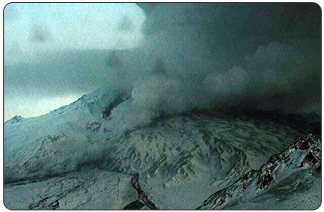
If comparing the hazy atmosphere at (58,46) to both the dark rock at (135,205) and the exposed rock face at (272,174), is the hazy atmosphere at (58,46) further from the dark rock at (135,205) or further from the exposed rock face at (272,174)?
the exposed rock face at (272,174)

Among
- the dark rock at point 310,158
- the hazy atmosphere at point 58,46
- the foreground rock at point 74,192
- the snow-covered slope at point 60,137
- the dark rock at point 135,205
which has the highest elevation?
the hazy atmosphere at point 58,46

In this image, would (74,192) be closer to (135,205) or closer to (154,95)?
(135,205)

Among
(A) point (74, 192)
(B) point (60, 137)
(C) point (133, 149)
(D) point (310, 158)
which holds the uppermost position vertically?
(B) point (60, 137)

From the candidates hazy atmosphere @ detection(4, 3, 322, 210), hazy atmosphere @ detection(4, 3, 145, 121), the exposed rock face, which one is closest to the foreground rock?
hazy atmosphere @ detection(4, 3, 322, 210)

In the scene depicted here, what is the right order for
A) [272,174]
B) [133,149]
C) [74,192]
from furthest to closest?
1. [133,149]
2. [74,192]
3. [272,174]

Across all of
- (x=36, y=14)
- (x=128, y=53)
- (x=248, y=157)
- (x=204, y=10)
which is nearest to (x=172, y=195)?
(x=248, y=157)

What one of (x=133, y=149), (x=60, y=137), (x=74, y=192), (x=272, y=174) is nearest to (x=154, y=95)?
(x=133, y=149)

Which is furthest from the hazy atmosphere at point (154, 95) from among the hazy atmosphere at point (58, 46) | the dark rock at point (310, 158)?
the dark rock at point (310, 158)

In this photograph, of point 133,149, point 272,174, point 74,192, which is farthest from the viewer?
point 133,149

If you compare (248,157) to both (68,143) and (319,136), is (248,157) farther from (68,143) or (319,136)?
(68,143)

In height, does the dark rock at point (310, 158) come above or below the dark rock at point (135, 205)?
above

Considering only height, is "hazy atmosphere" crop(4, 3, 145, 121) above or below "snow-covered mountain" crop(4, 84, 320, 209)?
above

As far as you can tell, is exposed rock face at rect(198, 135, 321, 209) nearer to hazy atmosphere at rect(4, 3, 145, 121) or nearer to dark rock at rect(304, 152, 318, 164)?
dark rock at rect(304, 152, 318, 164)
